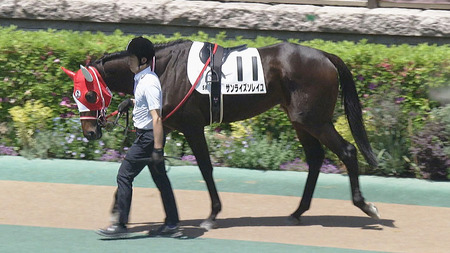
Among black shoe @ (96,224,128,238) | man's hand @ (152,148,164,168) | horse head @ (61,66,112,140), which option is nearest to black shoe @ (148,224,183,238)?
black shoe @ (96,224,128,238)

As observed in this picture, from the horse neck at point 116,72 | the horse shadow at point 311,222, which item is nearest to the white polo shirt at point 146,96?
the horse neck at point 116,72

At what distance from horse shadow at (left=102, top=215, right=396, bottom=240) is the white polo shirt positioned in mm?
1043

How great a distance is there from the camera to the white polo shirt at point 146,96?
697cm

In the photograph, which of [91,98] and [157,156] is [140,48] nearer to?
[91,98]

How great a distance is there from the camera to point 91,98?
291 inches

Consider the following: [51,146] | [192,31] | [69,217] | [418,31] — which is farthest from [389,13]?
[69,217]

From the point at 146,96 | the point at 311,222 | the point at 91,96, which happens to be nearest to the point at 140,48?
the point at 146,96

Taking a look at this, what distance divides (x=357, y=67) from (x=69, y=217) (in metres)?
4.15

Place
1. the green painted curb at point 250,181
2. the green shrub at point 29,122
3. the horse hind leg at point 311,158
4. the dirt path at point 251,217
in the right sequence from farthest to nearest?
1. the green shrub at point 29,122
2. the green painted curb at point 250,181
3. the horse hind leg at point 311,158
4. the dirt path at point 251,217

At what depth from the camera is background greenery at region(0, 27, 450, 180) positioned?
968 cm

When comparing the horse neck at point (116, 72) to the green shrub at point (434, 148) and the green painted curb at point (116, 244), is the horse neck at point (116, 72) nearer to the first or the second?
the green painted curb at point (116, 244)

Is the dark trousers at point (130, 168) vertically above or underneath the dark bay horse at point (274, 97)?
underneath

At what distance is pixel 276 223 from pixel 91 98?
2098 millimetres

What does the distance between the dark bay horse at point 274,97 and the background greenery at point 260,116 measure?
6.47 feet
